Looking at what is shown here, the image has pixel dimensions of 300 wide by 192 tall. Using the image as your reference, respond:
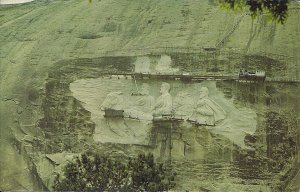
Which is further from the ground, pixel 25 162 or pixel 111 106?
pixel 111 106

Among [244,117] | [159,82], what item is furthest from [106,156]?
[244,117]

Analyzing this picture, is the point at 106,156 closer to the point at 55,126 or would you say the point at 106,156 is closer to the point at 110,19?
the point at 55,126

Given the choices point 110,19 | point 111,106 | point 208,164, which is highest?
point 110,19

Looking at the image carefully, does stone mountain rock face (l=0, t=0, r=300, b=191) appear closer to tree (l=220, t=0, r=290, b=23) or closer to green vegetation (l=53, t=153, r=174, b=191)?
green vegetation (l=53, t=153, r=174, b=191)

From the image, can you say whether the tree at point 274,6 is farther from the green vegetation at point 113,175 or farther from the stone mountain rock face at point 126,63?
the green vegetation at point 113,175

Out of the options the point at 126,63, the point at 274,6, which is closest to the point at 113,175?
the point at 126,63

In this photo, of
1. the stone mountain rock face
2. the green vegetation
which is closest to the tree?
the stone mountain rock face

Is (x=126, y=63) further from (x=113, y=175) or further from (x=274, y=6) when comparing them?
(x=274, y=6)
